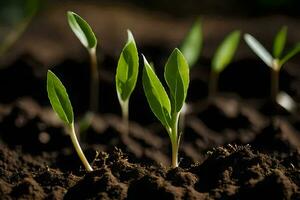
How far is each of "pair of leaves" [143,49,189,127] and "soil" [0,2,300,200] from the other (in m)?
0.13

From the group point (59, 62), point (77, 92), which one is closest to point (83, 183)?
point (77, 92)

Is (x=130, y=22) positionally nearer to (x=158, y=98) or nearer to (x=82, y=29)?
(x=82, y=29)

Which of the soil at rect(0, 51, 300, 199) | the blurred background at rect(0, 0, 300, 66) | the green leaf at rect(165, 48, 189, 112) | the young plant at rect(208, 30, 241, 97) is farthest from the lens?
the blurred background at rect(0, 0, 300, 66)

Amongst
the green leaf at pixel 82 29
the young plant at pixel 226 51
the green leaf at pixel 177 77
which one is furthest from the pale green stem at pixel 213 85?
the green leaf at pixel 177 77

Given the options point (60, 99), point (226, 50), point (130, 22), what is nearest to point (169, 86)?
point (60, 99)

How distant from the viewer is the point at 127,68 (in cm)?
176

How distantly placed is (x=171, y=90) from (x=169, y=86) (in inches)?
0.4

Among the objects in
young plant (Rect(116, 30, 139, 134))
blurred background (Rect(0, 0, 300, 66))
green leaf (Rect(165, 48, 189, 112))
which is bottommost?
green leaf (Rect(165, 48, 189, 112))

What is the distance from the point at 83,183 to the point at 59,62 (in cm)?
157

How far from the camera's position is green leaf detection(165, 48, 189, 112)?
5.39ft

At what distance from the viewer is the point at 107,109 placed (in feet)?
8.68

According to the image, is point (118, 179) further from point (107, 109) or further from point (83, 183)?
point (107, 109)

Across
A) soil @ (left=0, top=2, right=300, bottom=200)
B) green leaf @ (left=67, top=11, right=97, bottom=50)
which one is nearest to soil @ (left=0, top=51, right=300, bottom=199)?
soil @ (left=0, top=2, right=300, bottom=200)

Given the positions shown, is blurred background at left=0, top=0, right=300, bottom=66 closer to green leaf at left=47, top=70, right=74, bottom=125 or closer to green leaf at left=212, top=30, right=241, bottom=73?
green leaf at left=212, top=30, right=241, bottom=73
